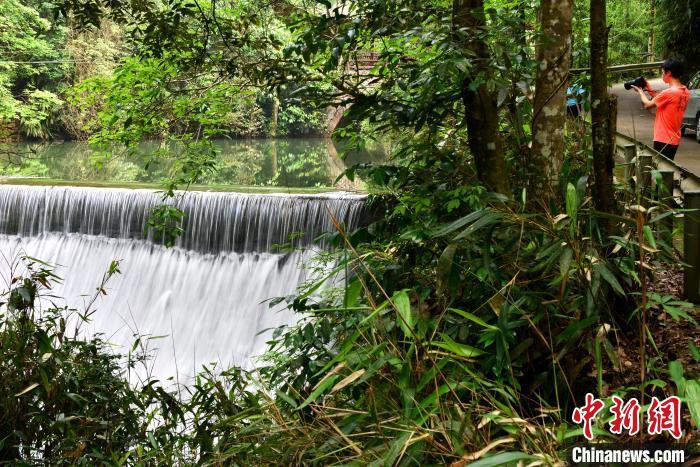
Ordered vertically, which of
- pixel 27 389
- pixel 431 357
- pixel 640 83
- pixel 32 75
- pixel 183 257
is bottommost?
pixel 183 257

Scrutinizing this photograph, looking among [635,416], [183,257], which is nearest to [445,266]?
[635,416]

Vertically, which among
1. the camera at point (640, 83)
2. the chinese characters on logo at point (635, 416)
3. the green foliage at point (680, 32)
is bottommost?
the chinese characters on logo at point (635, 416)

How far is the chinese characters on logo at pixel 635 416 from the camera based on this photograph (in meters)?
1.98

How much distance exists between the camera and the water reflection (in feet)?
50.9

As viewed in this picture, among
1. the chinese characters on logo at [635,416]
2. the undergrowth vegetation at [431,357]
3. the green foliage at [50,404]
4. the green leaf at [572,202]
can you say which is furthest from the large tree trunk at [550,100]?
the green foliage at [50,404]

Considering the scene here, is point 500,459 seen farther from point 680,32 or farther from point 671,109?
point 680,32

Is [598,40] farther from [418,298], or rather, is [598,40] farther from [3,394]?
[3,394]

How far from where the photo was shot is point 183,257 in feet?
33.7

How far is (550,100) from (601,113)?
0.66m

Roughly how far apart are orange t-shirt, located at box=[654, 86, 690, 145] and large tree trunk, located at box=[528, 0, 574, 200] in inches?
100

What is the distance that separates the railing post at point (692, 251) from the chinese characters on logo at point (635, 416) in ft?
4.90

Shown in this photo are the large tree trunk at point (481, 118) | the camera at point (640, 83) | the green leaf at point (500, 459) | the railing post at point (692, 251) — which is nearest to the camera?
the green leaf at point (500, 459)

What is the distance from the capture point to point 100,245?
10984 mm

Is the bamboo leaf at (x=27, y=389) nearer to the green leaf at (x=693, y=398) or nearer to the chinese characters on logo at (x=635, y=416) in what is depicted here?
the chinese characters on logo at (x=635, y=416)
